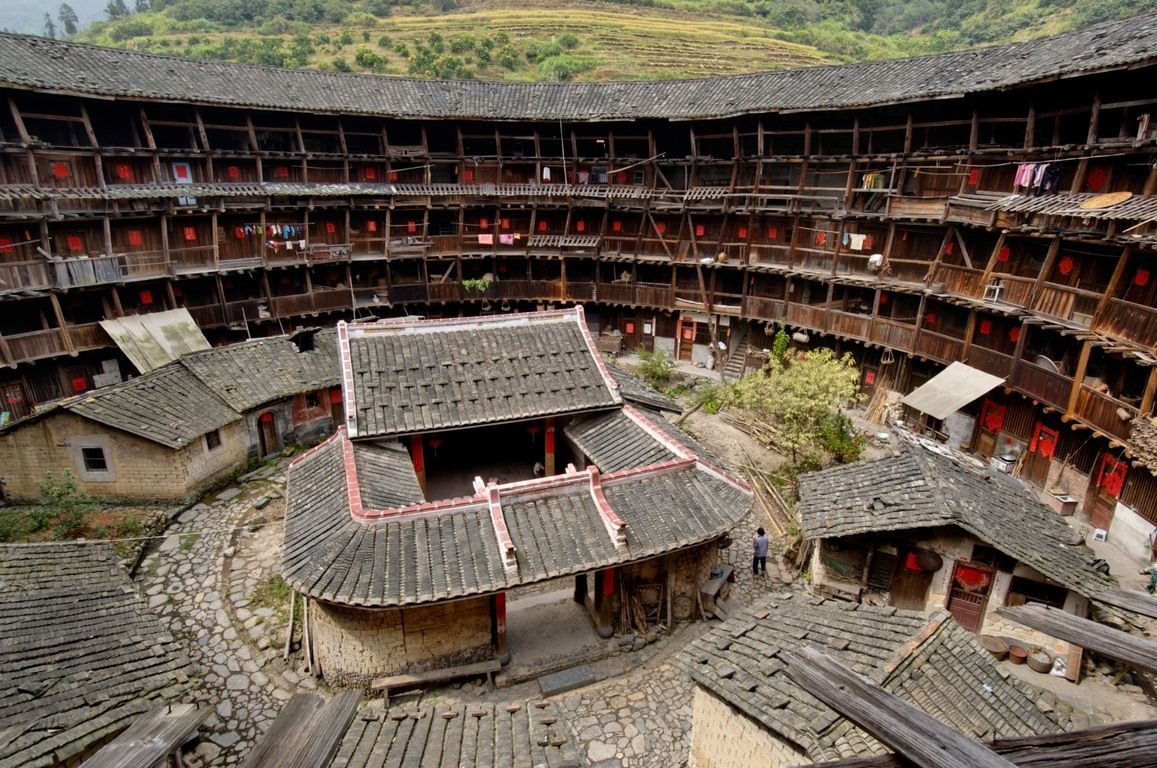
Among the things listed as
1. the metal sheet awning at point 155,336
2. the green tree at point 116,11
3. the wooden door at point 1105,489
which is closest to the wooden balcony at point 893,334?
the wooden door at point 1105,489

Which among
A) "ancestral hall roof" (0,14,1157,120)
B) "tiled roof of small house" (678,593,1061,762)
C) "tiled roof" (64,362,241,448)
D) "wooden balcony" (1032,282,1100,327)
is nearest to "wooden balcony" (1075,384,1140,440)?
"wooden balcony" (1032,282,1100,327)

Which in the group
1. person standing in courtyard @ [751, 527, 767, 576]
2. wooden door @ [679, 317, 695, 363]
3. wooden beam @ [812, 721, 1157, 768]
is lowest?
person standing in courtyard @ [751, 527, 767, 576]

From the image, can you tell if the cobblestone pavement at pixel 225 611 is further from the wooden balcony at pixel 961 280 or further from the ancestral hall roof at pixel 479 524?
the wooden balcony at pixel 961 280

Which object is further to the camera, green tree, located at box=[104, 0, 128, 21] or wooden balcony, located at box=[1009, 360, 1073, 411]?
green tree, located at box=[104, 0, 128, 21]

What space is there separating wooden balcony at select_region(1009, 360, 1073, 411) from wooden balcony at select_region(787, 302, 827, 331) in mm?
10858

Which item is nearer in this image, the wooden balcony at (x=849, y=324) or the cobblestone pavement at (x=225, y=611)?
the cobblestone pavement at (x=225, y=611)

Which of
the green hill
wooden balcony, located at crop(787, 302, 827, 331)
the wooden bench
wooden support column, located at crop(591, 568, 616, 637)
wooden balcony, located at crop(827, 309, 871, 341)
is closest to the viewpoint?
the wooden bench

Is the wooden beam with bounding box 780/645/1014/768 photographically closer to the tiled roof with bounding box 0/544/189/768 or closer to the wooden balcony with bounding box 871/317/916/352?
the tiled roof with bounding box 0/544/189/768

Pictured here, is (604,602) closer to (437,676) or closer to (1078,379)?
(437,676)

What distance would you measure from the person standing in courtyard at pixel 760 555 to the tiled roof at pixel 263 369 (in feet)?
67.5

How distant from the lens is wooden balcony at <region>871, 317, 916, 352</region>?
106ft

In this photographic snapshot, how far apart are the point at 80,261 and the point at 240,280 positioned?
8970mm

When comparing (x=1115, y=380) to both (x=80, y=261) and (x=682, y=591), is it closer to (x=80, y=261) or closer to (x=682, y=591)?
(x=682, y=591)

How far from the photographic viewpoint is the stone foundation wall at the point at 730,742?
37.1ft
